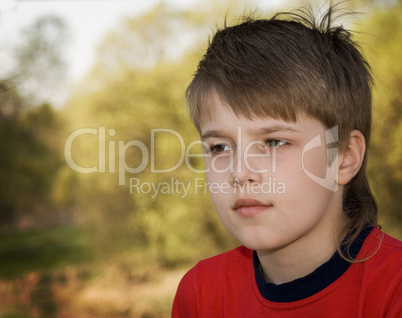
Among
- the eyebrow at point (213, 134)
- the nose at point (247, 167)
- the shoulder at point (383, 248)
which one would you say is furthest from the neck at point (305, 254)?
the eyebrow at point (213, 134)

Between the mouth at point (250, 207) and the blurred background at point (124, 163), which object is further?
the blurred background at point (124, 163)

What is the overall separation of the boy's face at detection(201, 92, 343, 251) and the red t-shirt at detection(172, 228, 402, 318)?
16 centimetres

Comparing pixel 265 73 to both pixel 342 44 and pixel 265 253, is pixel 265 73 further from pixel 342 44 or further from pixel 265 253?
pixel 265 253

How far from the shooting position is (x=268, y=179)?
4.25ft

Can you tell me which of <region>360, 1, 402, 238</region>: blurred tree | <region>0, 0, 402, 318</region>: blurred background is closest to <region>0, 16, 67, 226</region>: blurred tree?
<region>0, 0, 402, 318</region>: blurred background

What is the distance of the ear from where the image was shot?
1.52m

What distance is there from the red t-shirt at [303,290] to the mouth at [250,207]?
0.79ft

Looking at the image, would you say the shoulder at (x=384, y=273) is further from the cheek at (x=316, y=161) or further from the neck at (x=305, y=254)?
the cheek at (x=316, y=161)

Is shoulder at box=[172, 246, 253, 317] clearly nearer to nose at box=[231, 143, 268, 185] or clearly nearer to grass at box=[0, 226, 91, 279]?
nose at box=[231, 143, 268, 185]

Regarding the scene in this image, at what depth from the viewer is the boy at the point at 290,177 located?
131 cm

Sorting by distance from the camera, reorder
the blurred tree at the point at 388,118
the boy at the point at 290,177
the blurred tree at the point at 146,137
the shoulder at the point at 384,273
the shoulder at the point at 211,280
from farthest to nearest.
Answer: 1. the blurred tree at the point at 146,137
2. the blurred tree at the point at 388,118
3. the shoulder at the point at 211,280
4. the boy at the point at 290,177
5. the shoulder at the point at 384,273

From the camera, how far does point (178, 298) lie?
165cm

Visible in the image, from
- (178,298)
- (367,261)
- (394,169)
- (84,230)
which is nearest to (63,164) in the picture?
(84,230)

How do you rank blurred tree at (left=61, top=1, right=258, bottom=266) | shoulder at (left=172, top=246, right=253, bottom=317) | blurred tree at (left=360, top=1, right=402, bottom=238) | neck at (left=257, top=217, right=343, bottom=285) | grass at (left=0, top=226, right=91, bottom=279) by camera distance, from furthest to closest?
grass at (left=0, top=226, right=91, bottom=279) → blurred tree at (left=61, top=1, right=258, bottom=266) → blurred tree at (left=360, top=1, right=402, bottom=238) → shoulder at (left=172, top=246, right=253, bottom=317) → neck at (left=257, top=217, right=343, bottom=285)
